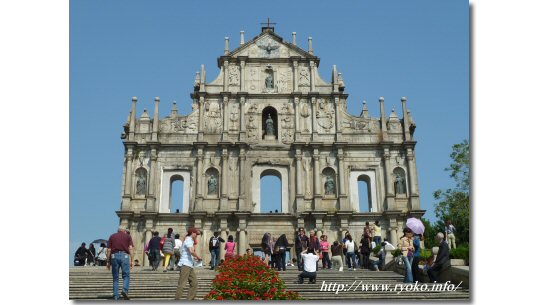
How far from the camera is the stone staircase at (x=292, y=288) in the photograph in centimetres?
1173

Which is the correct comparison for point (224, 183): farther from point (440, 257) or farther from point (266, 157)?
point (440, 257)

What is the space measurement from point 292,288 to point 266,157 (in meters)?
15.9

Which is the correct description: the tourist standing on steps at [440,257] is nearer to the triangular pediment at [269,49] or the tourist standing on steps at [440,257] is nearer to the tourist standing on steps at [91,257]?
the tourist standing on steps at [91,257]

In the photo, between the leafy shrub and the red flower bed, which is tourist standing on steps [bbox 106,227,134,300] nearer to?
the red flower bed

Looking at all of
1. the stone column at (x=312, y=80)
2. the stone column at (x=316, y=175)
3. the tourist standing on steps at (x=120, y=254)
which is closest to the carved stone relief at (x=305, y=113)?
the stone column at (x=312, y=80)

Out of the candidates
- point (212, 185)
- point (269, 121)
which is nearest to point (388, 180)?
point (269, 121)

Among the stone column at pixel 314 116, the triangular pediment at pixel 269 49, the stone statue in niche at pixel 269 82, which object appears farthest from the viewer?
the triangular pediment at pixel 269 49

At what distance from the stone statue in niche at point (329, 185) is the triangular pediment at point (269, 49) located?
7.14 metres

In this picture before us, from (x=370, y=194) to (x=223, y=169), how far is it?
7430 mm

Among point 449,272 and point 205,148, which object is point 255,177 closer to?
point 205,148

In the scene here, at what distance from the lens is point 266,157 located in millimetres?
28969

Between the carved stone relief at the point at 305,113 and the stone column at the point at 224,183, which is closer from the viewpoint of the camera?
the stone column at the point at 224,183
